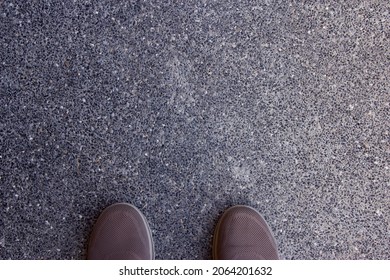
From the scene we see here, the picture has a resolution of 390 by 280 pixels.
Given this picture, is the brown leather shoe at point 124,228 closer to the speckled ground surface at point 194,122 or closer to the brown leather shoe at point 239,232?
the speckled ground surface at point 194,122

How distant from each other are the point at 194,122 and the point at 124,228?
0.34 meters

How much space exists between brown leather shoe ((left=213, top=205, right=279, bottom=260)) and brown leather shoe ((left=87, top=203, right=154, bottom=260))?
7.6 inches

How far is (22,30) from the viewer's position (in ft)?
3.99

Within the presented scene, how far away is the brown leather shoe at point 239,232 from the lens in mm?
1200

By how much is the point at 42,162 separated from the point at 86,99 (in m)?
0.21

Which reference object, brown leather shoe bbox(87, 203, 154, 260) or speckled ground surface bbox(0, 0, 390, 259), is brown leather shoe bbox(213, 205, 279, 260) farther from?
brown leather shoe bbox(87, 203, 154, 260)

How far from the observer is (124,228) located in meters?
1.21

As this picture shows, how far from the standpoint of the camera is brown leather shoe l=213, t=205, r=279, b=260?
120 centimetres

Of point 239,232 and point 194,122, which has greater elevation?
point 194,122

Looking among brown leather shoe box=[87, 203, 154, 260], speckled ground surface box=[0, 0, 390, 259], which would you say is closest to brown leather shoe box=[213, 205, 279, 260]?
speckled ground surface box=[0, 0, 390, 259]

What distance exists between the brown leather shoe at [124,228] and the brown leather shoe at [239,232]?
19cm

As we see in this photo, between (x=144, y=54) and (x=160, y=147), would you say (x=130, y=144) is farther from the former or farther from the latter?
(x=144, y=54)
